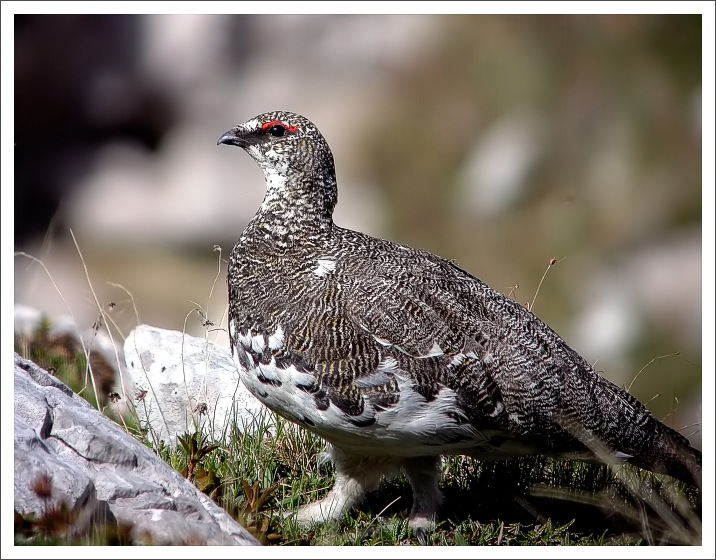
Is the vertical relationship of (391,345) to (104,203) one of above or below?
below

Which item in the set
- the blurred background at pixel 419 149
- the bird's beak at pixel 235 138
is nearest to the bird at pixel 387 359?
the bird's beak at pixel 235 138

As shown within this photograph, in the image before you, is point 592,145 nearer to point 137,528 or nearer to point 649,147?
point 649,147

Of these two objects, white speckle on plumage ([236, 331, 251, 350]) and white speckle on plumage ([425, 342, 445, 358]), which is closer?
white speckle on plumage ([425, 342, 445, 358])

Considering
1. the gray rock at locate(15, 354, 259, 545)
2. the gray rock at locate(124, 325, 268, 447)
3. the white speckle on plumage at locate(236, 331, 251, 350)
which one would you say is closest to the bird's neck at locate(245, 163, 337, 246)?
the white speckle on plumage at locate(236, 331, 251, 350)

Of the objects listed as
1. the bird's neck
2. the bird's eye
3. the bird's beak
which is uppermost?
the bird's eye

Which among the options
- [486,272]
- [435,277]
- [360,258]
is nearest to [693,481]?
[435,277]

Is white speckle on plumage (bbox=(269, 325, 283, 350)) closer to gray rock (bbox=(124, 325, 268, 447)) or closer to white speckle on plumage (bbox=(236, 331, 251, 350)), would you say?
white speckle on plumage (bbox=(236, 331, 251, 350))
